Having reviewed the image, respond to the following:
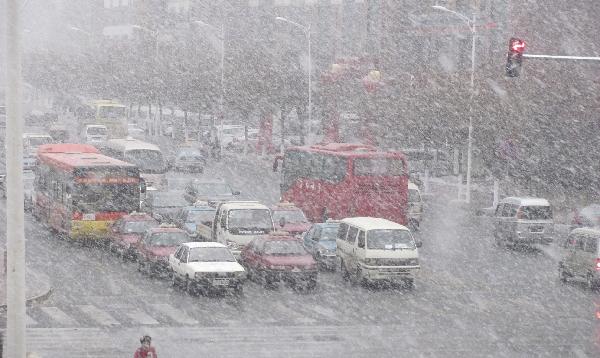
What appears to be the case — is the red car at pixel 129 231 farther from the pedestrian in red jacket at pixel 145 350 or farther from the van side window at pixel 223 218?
the pedestrian in red jacket at pixel 145 350

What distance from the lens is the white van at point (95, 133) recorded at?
75875 mm

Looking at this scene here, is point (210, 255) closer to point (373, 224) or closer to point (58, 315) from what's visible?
point (373, 224)

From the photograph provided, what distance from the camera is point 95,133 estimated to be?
7644cm

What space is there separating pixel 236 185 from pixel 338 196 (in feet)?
56.7

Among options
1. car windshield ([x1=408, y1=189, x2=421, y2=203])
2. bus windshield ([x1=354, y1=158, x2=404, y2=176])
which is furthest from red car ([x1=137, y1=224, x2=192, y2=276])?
car windshield ([x1=408, y1=189, x2=421, y2=203])

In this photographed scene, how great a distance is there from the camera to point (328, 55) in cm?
10019

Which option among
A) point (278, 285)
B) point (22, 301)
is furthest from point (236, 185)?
point (22, 301)

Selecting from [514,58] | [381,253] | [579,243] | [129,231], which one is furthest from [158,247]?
[579,243]

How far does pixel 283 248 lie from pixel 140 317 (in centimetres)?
596

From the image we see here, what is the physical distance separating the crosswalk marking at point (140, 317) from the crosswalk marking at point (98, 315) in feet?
1.53

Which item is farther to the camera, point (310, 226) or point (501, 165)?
point (501, 165)

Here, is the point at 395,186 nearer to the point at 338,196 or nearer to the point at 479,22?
the point at 338,196

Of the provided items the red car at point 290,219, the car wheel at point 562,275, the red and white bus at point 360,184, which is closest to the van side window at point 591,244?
the car wheel at point 562,275

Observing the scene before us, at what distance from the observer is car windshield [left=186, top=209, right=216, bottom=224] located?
125 ft
